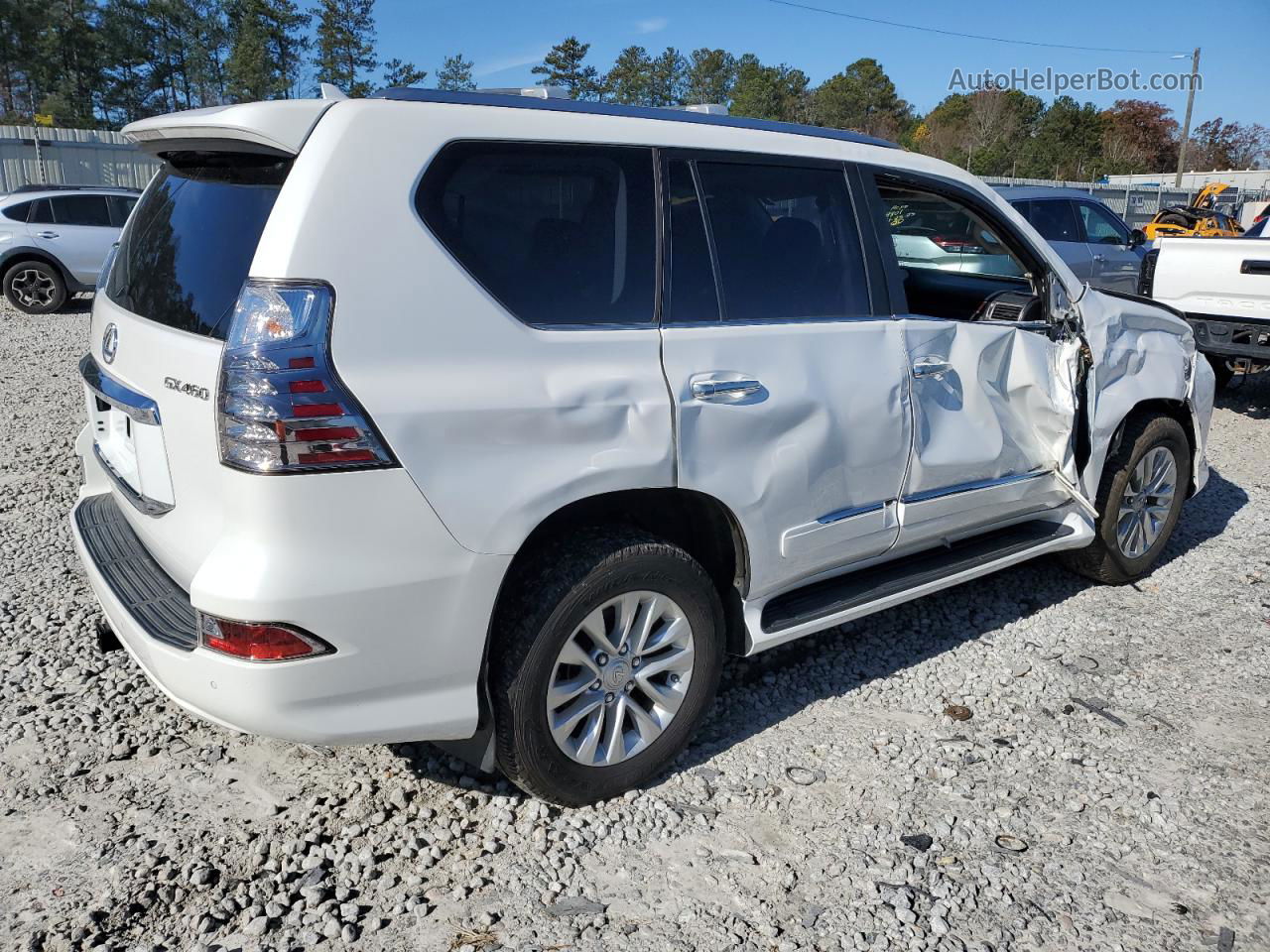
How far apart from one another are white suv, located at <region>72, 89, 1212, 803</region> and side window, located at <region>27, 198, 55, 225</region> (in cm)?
1189

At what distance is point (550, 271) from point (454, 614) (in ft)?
3.06

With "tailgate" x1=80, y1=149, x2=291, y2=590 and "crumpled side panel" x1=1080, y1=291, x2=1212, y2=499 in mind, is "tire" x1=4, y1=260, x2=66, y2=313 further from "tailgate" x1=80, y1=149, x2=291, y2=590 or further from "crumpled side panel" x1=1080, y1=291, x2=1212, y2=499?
"crumpled side panel" x1=1080, y1=291, x2=1212, y2=499

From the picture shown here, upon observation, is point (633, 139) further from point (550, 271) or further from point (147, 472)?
point (147, 472)

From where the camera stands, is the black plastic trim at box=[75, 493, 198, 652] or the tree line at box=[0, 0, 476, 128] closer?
the black plastic trim at box=[75, 493, 198, 652]

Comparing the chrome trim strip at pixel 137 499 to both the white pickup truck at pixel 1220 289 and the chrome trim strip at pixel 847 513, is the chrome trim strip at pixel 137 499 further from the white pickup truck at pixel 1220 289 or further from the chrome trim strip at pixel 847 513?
the white pickup truck at pixel 1220 289

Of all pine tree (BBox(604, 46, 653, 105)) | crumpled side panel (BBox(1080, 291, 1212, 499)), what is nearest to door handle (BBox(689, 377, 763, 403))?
crumpled side panel (BBox(1080, 291, 1212, 499))

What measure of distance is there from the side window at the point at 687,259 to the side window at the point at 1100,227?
967cm

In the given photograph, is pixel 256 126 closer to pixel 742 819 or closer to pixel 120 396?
pixel 120 396

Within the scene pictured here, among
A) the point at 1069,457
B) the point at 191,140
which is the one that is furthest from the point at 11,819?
the point at 1069,457

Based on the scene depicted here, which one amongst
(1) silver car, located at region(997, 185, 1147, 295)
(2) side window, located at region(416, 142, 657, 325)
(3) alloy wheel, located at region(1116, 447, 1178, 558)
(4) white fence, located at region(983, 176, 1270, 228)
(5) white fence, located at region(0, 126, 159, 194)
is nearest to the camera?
(2) side window, located at region(416, 142, 657, 325)

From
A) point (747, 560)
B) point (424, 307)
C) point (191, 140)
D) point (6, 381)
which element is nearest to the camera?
point (424, 307)

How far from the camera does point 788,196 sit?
326cm

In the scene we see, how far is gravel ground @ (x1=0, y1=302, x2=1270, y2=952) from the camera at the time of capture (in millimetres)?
2480

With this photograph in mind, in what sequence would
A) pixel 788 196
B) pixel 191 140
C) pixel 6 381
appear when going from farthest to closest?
1. pixel 6 381
2. pixel 788 196
3. pixel 191 140
